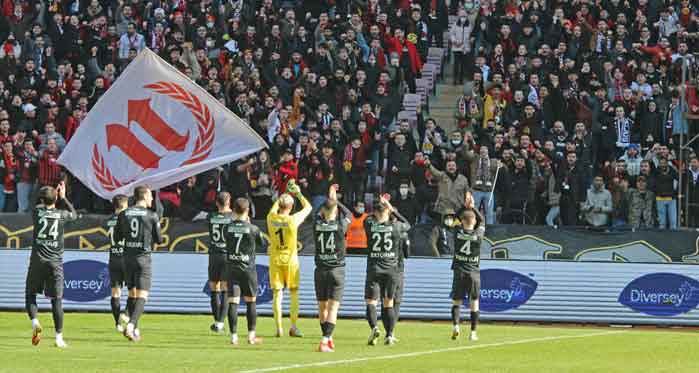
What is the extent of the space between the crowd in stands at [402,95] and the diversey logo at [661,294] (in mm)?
3055

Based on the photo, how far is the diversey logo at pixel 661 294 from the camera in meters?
26.4

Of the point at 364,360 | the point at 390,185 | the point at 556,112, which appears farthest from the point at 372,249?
the point at 556,112

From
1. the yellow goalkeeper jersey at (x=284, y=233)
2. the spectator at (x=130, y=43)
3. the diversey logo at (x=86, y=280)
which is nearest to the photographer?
the yellow goalkeeper jersey at (x=284, y=233)

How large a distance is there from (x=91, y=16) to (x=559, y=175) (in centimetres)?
1410

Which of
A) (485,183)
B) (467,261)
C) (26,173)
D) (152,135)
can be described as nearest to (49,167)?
(26,173)

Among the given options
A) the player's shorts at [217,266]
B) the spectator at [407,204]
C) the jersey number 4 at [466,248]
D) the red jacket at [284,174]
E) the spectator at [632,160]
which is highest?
the spectator at [632,160]

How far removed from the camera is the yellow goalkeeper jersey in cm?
2145

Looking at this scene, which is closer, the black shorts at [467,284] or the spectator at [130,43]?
the black shorts at [467,284]

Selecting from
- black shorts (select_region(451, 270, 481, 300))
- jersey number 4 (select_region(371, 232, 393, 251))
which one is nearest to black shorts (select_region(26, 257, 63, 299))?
jersey number 4 (select_region(371, 232, 393, 251))

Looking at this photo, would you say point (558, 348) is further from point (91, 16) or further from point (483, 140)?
point (91, 16)

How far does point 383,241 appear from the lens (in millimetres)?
20547

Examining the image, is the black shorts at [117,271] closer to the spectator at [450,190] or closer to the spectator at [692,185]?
the spectator at [450,190]

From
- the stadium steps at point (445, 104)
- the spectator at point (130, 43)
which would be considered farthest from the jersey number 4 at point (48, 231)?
the stadium steps at point (445, 104)

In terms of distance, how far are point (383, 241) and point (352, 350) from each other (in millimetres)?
1723
